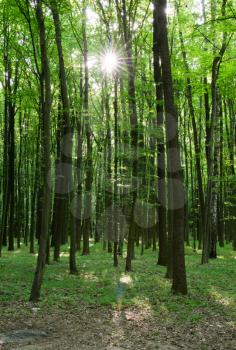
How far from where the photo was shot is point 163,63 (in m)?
11.0

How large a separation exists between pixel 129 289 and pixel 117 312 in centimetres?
253

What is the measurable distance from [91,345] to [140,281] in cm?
632

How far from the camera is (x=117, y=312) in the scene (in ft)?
30.4

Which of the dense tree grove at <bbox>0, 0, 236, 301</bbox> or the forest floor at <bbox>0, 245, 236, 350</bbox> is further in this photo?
the dense tree grove at <bbox>0, 0, 236, 301</bbox>

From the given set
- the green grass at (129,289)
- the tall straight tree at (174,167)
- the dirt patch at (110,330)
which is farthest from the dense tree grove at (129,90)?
the dirt patch at (110,330)

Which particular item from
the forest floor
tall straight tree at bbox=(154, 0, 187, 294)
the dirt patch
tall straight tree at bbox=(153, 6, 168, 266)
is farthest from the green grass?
tall straight tree at bbox=(153, 6, 168, 266)

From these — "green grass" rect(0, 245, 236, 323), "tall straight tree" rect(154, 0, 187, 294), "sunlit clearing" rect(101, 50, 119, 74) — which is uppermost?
"sunlit clearing" rect(101, 50, 119, 74)

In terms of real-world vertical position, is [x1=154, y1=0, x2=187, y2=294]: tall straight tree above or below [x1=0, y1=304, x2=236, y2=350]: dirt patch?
above

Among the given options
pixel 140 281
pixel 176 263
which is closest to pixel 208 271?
pixel 140 281

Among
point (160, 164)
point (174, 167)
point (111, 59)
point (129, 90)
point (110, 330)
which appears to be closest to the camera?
point (110, 330)

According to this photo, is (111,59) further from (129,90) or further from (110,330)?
(110,330)

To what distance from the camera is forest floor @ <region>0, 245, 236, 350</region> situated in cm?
721

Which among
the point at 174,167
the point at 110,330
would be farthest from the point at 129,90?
the point at 110,330

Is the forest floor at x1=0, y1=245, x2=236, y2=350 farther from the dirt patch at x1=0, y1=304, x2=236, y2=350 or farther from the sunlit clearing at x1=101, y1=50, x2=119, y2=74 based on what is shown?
the sunlit clearing at x1=101, y1=50, x2=119, y2=74
